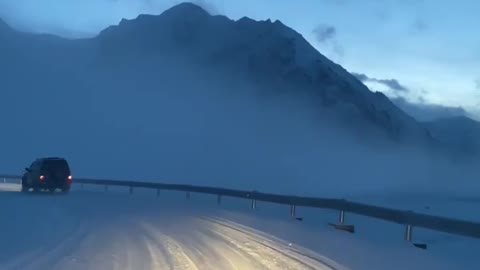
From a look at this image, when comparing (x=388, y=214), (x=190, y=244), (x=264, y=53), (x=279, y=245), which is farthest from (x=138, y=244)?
(x=264, y=53)

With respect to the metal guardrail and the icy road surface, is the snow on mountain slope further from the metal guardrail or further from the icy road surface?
the icy road surface

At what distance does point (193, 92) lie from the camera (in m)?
145

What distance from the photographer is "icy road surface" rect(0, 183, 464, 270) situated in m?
13.1

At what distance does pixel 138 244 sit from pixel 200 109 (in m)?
119

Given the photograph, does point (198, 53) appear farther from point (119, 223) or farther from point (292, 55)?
point (119, 223)

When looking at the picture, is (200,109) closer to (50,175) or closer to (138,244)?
(50,175)

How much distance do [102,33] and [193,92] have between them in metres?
31.4

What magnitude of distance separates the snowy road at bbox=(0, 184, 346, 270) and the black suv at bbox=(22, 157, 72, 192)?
590 inches

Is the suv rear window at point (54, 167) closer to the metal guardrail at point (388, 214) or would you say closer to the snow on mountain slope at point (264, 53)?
the metal guardrail at point (388, 214)

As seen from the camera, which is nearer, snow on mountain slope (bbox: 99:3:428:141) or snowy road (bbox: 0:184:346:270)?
snowy road (bbox: 0:184:346:270)

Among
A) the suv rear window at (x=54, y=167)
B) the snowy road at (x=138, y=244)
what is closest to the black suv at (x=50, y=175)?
the suv rear window at (x=54, y=167)

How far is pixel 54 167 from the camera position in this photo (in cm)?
4084

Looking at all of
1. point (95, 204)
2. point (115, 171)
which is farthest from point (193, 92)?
point (95, 204)

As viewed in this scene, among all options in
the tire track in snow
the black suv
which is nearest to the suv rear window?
the black suv
